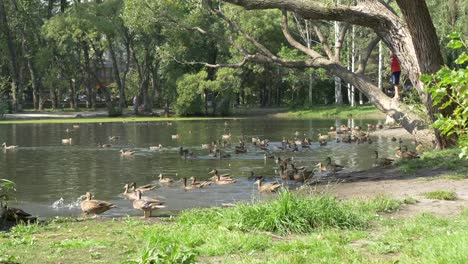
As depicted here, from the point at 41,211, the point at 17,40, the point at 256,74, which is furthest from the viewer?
the point at 17,40

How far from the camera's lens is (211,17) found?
61.3 metres

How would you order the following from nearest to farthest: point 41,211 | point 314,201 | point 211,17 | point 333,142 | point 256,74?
point 314,201, point 41,211, point 333,142, point 211,17, point 256,74

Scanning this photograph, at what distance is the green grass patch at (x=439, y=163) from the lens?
15132mm

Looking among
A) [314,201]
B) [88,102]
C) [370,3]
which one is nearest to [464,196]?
[314,201]

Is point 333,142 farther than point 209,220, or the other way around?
point 333,142

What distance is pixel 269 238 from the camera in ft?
25.8

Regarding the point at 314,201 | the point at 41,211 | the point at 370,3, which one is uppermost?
the point at 370,3

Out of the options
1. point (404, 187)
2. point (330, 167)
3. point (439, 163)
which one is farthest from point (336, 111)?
point (404, 187)

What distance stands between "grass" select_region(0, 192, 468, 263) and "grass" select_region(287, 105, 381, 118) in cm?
4849

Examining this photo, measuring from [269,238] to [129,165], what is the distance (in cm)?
1633

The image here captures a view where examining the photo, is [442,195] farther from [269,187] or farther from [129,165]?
[129,165]

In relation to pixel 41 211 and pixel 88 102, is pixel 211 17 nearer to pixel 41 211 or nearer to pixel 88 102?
pixel 88 102

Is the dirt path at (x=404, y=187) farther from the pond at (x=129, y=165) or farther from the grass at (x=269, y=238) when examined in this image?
the pond at (x=129, y=165)

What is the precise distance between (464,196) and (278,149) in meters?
16.9
